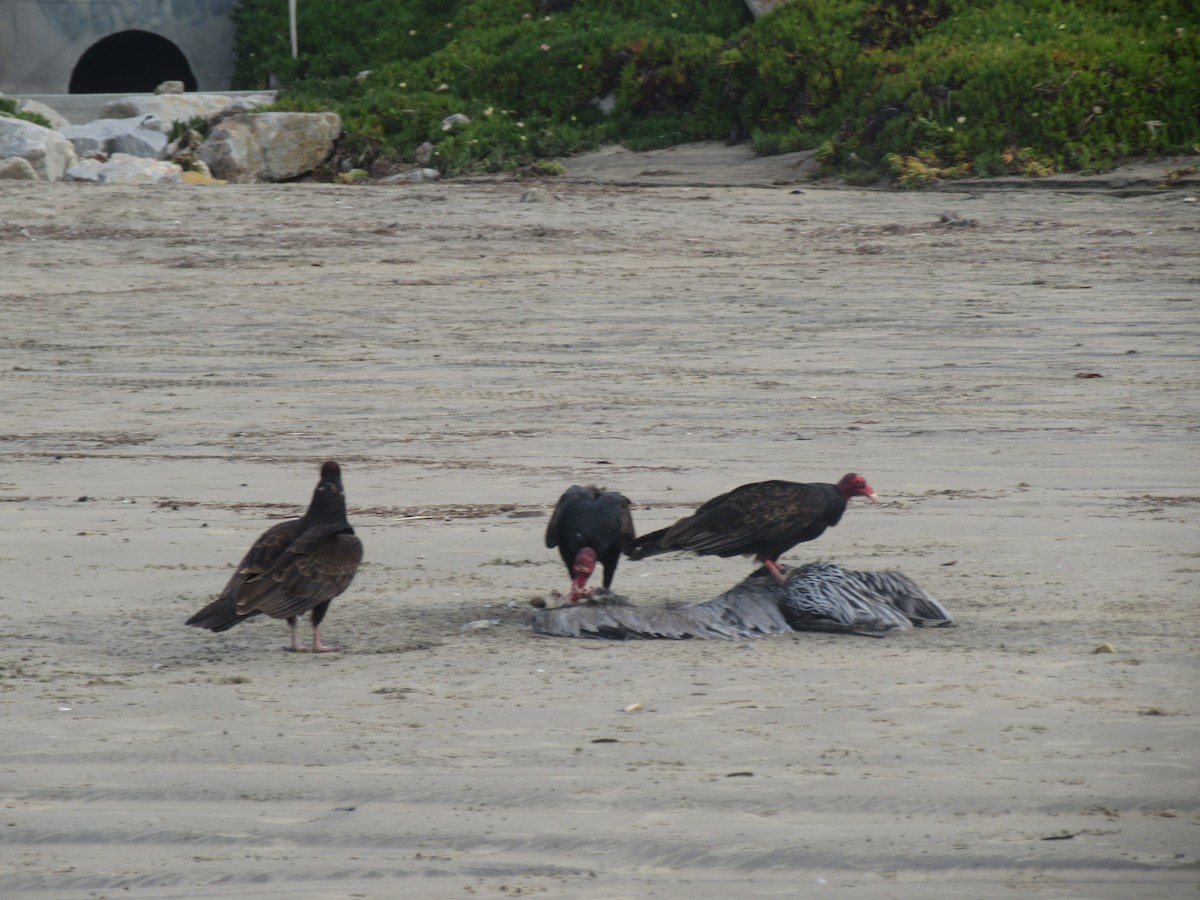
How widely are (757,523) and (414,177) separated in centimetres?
1294

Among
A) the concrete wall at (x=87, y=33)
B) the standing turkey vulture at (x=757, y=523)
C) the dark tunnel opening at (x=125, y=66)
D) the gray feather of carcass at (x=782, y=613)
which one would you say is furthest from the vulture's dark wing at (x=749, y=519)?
the dark tunnel opening at (x=125, y=66)

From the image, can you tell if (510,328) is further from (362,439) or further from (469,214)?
(469,214)

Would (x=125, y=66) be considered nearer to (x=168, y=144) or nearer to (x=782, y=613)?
(x=168, y=144)

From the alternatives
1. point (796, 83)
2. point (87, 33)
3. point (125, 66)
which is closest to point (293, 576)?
point (796, 83)

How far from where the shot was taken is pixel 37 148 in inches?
637

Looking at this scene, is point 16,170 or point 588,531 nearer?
point 588,531

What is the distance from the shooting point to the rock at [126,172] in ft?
53.5

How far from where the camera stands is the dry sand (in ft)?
11.5

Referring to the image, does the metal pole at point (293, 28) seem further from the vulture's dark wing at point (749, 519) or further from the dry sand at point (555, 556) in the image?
the vulture's dark wing at point (749, 519)

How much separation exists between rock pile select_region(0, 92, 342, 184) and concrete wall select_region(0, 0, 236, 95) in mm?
5028

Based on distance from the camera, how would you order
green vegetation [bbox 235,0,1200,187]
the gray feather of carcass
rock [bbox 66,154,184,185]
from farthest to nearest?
rock [bbox 66,154,184,185]
green vegetation [bbox 235,0,1200,187]
the gray feather of carcass

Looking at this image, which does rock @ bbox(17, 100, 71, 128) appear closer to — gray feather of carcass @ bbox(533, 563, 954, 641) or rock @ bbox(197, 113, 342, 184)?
rock @ bbox(197, 113, 342, 184)

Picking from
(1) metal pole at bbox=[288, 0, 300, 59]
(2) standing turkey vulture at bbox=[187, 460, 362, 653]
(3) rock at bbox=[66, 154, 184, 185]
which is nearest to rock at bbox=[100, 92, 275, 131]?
(3) rock at bbox=[66, 154, 184, 185]

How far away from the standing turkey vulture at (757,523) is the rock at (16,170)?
12.3m
